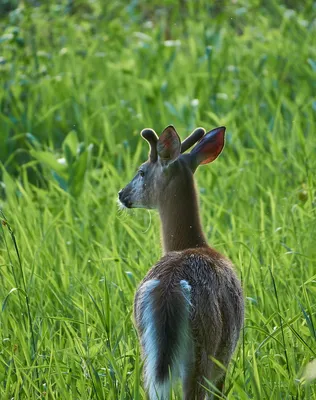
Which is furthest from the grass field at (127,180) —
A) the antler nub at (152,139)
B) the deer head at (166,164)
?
the antler nub at (152,139)

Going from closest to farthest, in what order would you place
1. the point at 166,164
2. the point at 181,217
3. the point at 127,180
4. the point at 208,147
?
1. the point at 181,217
2. the point at 166,164
3. the point at 208,147
4. the point at 127,180

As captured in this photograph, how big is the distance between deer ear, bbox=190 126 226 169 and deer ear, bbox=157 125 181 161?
135 mm

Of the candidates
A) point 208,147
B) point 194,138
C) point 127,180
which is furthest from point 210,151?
point 127,180

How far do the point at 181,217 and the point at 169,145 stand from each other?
293mm

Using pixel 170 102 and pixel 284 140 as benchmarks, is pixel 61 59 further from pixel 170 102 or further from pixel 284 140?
pixel 284 140

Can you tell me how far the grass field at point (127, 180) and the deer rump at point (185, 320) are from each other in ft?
0.39

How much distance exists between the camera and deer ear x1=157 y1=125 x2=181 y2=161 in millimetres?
3760

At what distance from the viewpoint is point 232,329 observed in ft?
10.4

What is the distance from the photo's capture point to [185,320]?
2973mm

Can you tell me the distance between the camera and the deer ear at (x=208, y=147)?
13.0 feet

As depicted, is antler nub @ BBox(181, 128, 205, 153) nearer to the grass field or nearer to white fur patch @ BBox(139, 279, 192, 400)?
the grass field

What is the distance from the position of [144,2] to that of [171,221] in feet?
23.5

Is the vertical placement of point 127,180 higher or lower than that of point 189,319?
higher

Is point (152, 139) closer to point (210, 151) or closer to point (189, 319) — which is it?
point (210, 151)
